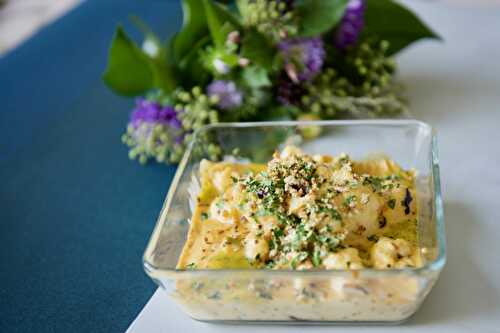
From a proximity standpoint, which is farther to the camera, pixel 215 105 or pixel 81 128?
pixel 81 128

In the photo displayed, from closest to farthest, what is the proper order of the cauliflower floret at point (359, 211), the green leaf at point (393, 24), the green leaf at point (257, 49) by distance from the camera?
1. the cauliflower floret at point (359, 211)
2. the green leaf at point (257, 49)
3. the green leaf at point (393, 24)

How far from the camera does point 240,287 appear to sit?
36.4 inches

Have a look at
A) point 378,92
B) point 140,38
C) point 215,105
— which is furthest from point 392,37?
point 140,38

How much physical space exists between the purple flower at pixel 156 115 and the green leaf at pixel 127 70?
14cm

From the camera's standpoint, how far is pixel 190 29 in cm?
161

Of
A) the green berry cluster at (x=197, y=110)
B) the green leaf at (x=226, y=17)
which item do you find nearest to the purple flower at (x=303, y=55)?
the green leaf at (x=226, y=17)

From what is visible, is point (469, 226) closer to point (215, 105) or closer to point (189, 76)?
point (215, 105)

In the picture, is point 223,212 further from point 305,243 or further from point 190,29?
point 190,29

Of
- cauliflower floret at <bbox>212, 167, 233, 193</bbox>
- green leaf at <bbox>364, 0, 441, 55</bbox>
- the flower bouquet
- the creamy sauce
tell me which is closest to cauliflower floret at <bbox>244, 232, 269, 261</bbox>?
the creamy sauce

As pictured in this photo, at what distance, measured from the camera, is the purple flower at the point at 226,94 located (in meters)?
1.52

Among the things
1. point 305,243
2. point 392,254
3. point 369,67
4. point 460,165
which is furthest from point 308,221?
point 369,67

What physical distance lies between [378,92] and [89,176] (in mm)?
808

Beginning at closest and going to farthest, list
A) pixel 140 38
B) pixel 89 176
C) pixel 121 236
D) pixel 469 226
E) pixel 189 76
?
pixel 469 226 → pixel 121 236 → pixel 89 176 → pixel 189 76 → pixel 140 38

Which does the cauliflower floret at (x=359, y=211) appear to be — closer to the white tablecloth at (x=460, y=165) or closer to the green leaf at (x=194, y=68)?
the white tablecloth at (x=460, y=165)
